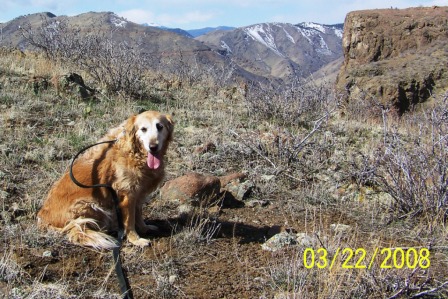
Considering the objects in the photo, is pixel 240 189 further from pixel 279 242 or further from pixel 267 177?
pixel 279 242

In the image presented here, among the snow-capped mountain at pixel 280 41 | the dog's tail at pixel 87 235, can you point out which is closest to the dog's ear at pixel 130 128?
the dog's tail at pixel 87 235

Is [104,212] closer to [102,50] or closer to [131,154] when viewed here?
[131,154]

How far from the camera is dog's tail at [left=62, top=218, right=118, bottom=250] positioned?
315 cm

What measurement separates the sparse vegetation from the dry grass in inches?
0.6

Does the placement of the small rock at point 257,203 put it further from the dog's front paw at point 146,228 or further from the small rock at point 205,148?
the small rock at point 205,148

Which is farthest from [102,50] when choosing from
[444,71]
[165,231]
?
[444,71]

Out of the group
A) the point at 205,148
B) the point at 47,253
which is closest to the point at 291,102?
the point at 205,148

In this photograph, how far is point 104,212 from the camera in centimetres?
348

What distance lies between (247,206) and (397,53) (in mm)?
11314

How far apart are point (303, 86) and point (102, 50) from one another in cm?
402

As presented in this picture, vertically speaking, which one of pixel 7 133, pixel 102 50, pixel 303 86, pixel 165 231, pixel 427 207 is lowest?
pixel 165 231

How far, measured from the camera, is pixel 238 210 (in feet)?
14.1

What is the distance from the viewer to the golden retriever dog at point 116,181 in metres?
3.37

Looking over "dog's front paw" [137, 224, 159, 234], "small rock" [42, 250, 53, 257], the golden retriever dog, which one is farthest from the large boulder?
"small rock" [42, 250, 53, 257]
